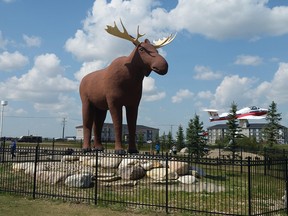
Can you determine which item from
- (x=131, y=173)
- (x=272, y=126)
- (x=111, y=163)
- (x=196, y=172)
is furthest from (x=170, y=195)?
(x=272, y=126)

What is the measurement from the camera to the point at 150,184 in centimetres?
1228

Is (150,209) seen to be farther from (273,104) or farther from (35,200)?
(273,104)

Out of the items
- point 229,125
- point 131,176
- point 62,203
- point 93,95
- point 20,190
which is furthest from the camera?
point 229,125

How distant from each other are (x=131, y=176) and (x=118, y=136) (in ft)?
7.32

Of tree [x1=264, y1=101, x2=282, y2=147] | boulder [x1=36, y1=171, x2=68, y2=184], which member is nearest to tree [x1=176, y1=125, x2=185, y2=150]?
tree [x1=264, y1=101, x2=282, y2=147]

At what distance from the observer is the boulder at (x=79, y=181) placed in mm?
11906

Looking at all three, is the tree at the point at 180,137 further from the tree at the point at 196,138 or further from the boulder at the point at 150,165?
the boulder at the point at 150,165

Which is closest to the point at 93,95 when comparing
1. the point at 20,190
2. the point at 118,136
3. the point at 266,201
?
the point at 118,136

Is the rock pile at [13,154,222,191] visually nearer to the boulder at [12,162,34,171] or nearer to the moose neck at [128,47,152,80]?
the boulder at [12,162,34,171]

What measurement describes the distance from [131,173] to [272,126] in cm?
3311

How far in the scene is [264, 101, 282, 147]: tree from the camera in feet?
136

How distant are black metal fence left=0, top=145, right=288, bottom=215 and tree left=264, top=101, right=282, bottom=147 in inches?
1186

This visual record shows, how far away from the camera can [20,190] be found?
11.6m

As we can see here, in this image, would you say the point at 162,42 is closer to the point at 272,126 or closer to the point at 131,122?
the point at 131,122
